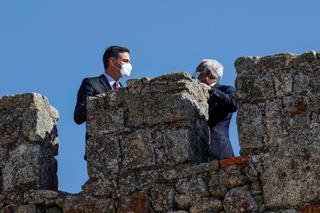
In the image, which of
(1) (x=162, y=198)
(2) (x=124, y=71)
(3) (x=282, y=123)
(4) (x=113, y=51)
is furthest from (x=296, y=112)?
(4) (x=113, y=51)

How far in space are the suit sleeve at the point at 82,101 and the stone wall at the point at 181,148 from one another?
16 centimetres

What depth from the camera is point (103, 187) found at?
8.77 m

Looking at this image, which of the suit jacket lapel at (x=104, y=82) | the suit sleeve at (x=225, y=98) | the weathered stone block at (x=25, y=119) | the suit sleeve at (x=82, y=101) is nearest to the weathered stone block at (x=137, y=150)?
the suit sleeve at (x=82, y=101)

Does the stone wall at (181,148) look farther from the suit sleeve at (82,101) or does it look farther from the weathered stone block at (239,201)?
the suit sleeve at (82,101)

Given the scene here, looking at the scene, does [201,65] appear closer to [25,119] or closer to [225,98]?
[225,98]

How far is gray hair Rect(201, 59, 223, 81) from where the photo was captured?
933 centimetres

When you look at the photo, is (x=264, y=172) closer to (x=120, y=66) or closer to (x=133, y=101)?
(x=133, y=101)

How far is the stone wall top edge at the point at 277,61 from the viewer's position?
8367 mm

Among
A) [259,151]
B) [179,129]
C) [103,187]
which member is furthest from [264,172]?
[103,187]

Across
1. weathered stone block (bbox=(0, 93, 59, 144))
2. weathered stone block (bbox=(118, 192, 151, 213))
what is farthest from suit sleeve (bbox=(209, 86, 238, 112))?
weathered stone block (bbox=(0, 93, 59, 144))

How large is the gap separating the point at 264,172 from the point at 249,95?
628mm

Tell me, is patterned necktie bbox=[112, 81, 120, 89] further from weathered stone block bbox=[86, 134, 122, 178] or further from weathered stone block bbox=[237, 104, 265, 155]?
weathered stone block bbox=[237, 104, 265, 155]

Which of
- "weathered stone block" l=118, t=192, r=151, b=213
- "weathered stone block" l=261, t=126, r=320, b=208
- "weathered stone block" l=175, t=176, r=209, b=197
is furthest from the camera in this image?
"weathered stone block" l=118, t=192, r=151, b=213

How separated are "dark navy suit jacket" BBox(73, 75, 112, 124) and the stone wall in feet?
0.54
